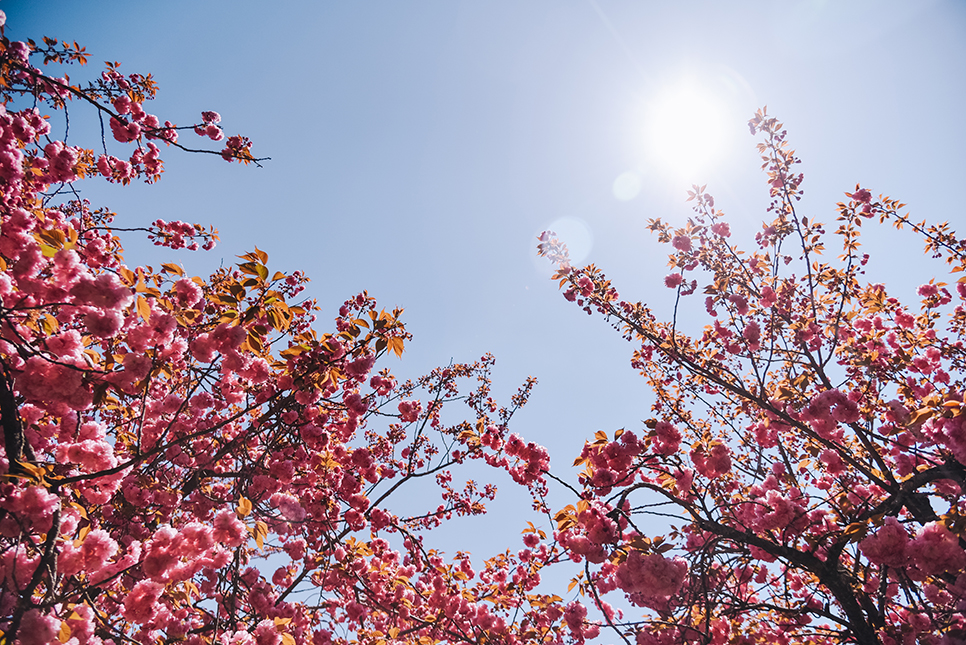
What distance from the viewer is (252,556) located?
5.05 meters

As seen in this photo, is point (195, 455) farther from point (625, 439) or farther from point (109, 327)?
point (625, 439)

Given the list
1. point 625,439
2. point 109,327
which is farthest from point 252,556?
point 625,439

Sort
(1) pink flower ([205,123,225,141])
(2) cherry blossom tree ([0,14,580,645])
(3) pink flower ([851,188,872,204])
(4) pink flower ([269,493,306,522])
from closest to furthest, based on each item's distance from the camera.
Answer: (2) cherry blossom tree ([0,14,580,645]), (4) pink flower ([269,493,306,522]), (1) pink flower ([205,123,225,141]), (3) pink flower ([851,188,872,204])

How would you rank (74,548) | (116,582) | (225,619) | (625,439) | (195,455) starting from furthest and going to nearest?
(195,455) < (225,619) < (625,439) < (116,582) < (74,548)

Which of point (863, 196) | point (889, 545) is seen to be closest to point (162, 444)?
point (889, 545)

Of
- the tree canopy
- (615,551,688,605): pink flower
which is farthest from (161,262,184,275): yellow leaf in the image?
(615,551,688,605): pink flower

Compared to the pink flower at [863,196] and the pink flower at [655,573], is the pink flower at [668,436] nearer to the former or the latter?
the pink flower at [655,573]

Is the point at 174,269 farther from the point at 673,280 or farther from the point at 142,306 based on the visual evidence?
the point at 673,280

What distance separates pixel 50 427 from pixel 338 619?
474cm

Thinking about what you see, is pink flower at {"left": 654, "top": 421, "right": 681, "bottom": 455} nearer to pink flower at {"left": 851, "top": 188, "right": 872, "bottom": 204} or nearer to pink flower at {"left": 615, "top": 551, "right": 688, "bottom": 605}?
pink flower at {"left": 615, "top": 551, "right": 688, "bottom": 605}

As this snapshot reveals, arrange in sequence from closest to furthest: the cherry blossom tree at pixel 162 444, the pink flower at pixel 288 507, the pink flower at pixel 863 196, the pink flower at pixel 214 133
Result: 1. the cherry blossom tree at pixel 162 444
2. the pink flower at pixel 288 507
3. the pink flower at pixel 214 133
4. the pink flower at pixel 863 196

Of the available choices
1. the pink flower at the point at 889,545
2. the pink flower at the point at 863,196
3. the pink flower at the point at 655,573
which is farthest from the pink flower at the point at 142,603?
the pink flower at the point at 863,196

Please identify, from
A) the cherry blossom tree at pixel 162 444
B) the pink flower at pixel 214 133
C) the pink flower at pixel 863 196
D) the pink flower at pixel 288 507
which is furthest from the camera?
the pink flower at pixel 863 196

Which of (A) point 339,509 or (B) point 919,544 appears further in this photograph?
(A) point 339,509
